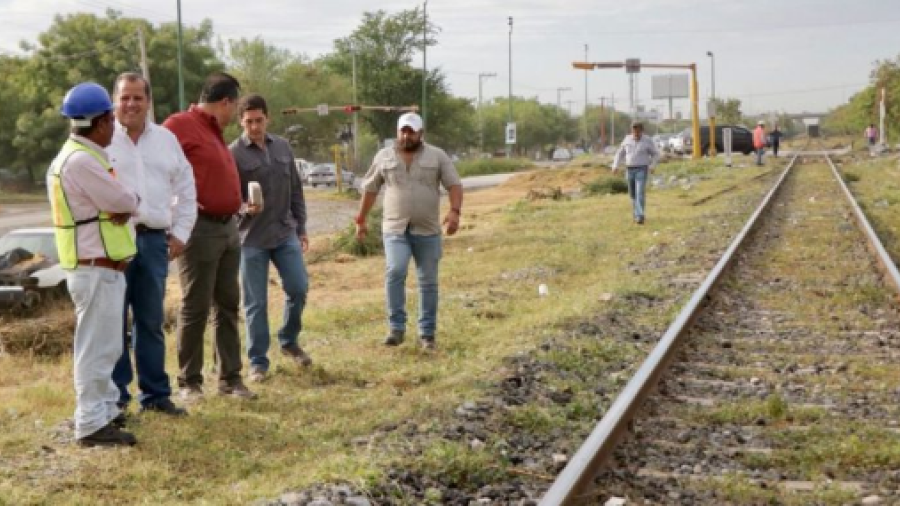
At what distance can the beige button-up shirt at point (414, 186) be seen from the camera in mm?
8305

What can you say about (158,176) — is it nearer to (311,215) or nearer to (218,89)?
(218,89)

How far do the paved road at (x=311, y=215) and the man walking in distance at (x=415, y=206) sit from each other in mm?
19278

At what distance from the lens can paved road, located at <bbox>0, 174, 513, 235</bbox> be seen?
30.4 meters

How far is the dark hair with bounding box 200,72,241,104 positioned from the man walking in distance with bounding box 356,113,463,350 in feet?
5.56

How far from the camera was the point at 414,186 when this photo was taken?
8305 millimetres

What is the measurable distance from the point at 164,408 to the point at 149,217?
42.1 inches

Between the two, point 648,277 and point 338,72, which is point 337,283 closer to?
point 648,277

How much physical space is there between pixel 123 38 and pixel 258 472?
55998 mm

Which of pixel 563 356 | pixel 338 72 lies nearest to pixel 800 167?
pixel 563 356

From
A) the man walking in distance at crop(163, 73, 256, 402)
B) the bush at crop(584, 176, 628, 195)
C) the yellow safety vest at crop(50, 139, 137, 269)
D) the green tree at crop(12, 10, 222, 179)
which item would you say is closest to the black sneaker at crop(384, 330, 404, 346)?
the man walking in distance at crop(163, 73, 256, 402)

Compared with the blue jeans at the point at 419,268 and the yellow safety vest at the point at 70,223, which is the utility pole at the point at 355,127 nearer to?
the blue jeans at the point at 419,268

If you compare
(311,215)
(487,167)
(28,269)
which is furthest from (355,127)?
(28,269)

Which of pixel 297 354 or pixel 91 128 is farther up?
pixel 91 128

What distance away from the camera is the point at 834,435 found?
18.8ft
